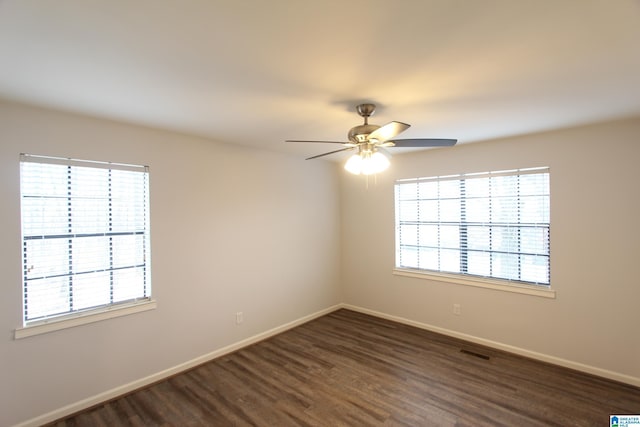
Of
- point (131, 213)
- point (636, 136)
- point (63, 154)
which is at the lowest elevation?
point (131, 213)

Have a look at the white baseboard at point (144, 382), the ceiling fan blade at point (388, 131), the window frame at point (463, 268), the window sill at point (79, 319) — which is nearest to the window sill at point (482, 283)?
the window frame at point (463, 268)

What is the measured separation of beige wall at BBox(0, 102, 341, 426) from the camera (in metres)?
2.19

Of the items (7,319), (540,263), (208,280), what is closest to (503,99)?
(540,263)

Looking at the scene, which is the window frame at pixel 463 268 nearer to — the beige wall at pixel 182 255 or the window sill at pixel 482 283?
the window sill at pixel 482 283

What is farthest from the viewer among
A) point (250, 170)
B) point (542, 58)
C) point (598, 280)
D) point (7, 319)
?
point (250, 170)

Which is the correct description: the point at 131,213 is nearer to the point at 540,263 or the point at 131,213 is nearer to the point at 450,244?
the point at 450,244

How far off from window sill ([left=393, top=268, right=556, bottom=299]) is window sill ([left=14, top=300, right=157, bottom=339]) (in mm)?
3116

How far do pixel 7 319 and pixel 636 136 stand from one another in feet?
17.4

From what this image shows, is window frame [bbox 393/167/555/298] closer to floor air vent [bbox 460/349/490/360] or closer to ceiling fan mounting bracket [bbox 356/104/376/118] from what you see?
floor air vent [bbox 460/349/490/360]

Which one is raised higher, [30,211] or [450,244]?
[30,211]

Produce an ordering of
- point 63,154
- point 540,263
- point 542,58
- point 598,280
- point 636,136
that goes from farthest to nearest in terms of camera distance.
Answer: point 540,263, point 598,280, point 636,136, point 63,154, point 542,58

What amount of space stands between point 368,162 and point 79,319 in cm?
264

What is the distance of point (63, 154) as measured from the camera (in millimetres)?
2379

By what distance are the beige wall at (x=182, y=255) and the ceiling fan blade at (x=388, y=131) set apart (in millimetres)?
1969
